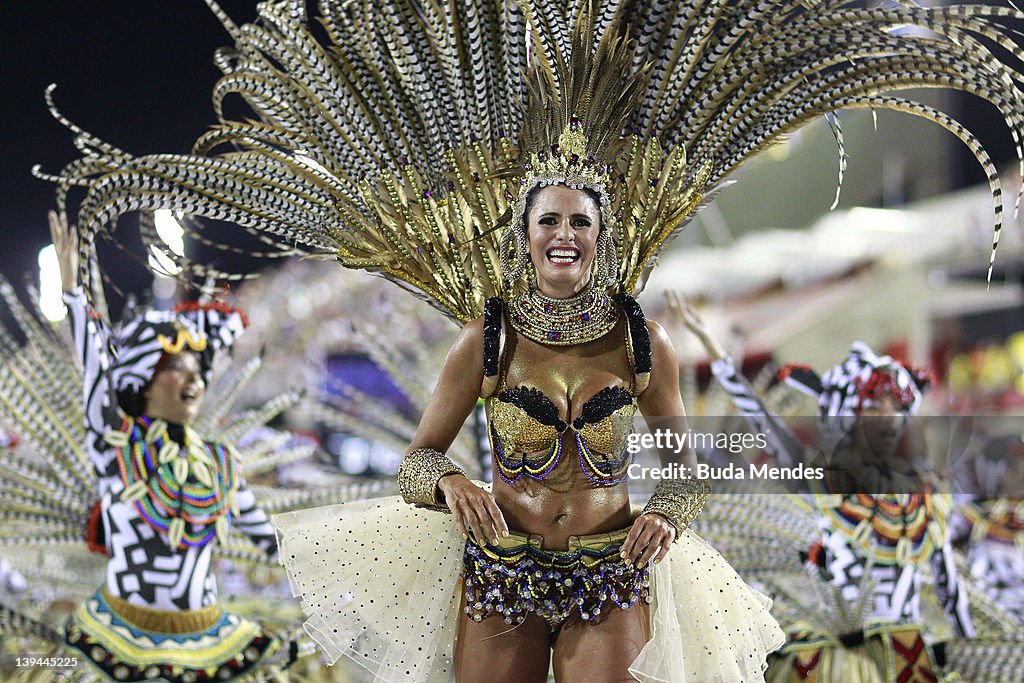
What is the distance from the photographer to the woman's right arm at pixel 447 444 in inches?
69.5

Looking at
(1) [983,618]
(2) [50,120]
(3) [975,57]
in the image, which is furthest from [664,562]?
(2) [50,120]

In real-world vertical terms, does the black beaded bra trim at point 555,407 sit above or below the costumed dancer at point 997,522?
above

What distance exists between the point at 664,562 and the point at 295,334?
17.2 feet

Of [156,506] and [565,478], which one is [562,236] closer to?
[565,478]

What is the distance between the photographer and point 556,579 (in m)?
1.87

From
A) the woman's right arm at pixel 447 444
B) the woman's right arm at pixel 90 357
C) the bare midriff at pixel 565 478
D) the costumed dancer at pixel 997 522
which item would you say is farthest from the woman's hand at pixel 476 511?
the costumed dancer at pixel 997 522

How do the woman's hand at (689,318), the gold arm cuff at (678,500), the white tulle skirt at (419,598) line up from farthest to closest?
the woman's hand at (689,318) → the white tulle skirt at (419,598) → the gold arm cuff at (678,500)

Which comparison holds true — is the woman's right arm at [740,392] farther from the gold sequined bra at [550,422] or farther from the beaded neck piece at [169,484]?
the beaded neck piece at [169,484]

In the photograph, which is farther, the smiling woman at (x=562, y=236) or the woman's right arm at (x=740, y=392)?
the woman's right arm at (x=740, y=392)

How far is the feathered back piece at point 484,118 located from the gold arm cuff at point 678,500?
1.52 ft

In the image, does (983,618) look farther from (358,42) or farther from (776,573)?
(358,42)

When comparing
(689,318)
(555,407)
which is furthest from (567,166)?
(689,318)

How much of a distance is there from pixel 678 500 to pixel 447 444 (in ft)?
1.55

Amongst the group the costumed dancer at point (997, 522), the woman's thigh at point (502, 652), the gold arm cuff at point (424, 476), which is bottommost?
the costumed dancer at point (997, 522)
